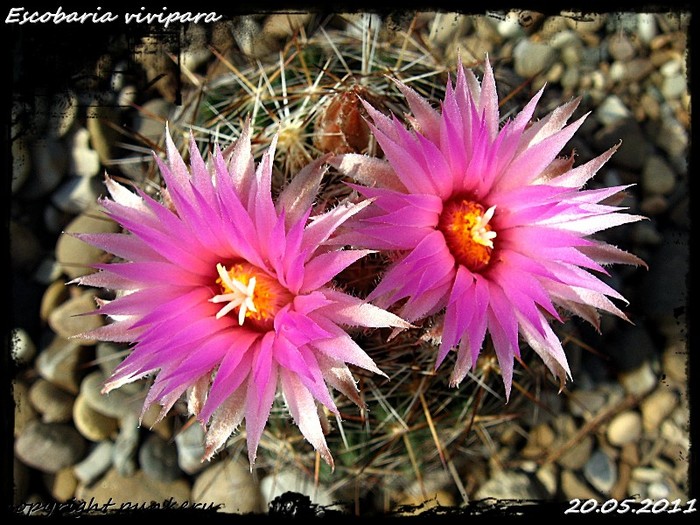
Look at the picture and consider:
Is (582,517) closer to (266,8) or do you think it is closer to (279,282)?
(279,282)

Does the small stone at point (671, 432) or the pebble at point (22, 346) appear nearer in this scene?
the pebble at point (22, 346)

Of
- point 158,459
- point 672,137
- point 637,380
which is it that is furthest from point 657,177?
point 158,459

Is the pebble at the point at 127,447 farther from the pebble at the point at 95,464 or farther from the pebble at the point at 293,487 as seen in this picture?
the pebble at the point at 293,487

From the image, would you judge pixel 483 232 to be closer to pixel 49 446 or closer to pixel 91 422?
pixel 91 422

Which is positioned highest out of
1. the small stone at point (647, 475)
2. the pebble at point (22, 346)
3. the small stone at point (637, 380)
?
the pebble at point (22, 346)

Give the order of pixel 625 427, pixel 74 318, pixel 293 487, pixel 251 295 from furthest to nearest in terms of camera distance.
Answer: pixel 625 427 → pixel 74 318 → pixel 293 487 → pixel 251 295

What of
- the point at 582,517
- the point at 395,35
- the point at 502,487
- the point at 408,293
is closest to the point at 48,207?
the point at 395,35

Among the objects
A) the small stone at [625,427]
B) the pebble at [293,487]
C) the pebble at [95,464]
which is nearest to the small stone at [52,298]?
the pebble at [95,464]
